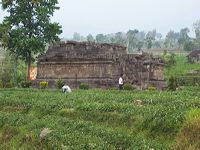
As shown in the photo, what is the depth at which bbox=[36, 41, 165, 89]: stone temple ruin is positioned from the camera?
4578 centimetres

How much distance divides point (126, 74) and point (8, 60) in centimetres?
4042

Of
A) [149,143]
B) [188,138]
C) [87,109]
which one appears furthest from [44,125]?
[188,138]

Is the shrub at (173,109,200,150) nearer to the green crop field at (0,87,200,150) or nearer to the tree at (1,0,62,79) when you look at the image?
the green crop field at (0,87,200,150)

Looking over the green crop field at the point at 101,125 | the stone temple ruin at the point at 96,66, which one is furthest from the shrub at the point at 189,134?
the stone temple ruin at the point at 96,66

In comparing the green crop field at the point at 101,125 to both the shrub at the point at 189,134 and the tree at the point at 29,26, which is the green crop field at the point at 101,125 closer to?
the shrub at the point at 189,134

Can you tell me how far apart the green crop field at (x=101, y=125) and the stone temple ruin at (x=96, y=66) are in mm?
21787

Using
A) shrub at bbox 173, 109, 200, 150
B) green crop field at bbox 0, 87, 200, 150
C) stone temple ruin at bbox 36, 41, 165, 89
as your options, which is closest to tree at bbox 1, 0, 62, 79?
stone temple ruin at bbox 36, 41, 165, 89

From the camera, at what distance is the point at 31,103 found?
24.1 metres

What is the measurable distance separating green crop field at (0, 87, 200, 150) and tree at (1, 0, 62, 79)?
2412 centimetres

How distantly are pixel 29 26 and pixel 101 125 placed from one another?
3215 cm

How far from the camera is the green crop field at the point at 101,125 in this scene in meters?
14.8

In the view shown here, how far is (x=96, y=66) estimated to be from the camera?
153 ft

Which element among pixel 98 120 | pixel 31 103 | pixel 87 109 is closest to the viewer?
pixel 98 120

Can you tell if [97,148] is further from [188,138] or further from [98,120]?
[98,120]
